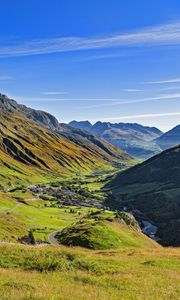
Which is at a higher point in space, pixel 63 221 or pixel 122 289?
pixel 122 289

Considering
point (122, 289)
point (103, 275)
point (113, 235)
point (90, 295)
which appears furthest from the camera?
point (113, 235)

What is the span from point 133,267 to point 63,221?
14639 cm

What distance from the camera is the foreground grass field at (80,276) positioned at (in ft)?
73.2

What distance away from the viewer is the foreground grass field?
22.3 m

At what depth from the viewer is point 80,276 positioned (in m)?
26.9

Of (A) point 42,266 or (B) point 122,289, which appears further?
(A) point 42,266

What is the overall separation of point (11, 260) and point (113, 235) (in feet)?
200

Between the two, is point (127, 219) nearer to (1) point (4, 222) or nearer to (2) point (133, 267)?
(1) point (4, 222)

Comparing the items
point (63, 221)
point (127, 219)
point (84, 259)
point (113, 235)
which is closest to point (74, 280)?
point (84, 259)

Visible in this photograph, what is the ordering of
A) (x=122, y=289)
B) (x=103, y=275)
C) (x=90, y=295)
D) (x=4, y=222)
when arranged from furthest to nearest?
1. (x=4, y=222)
2. (x=103, y=275)
3. (x=122, y=289)
4. (x=90, y=295)

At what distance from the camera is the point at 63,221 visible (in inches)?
6959

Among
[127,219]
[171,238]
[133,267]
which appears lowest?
[171,238]

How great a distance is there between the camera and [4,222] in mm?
131875

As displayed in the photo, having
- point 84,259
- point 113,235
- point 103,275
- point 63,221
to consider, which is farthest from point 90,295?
point 63,221
